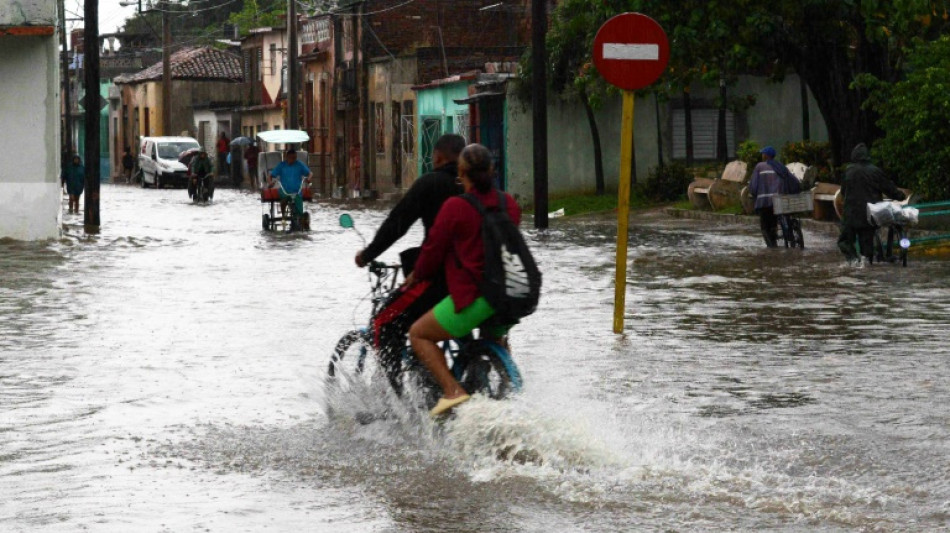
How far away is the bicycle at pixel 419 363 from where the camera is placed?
830 centimetres

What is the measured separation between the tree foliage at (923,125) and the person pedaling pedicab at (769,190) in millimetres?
1963

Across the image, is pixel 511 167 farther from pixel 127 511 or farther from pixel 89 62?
pixel 127 511

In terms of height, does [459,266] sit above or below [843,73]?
below

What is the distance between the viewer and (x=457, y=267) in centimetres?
816

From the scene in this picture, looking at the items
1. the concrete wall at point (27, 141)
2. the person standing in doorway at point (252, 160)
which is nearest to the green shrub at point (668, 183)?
the concrete wall at point (27, 141)

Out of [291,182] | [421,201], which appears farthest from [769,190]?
[421,201]

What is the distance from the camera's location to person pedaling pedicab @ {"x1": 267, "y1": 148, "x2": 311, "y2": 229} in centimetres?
3017

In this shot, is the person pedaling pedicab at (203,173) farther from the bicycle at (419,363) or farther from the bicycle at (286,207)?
the bicycle at (419,363)

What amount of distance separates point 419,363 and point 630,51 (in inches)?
210

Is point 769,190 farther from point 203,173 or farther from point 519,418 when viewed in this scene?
point 203,173

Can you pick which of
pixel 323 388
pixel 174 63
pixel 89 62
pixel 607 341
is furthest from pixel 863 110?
pixel 174 63

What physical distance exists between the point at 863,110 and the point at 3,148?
544 inches

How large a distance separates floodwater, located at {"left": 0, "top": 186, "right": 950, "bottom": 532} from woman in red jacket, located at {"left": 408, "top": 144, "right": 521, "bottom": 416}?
0.89 ft

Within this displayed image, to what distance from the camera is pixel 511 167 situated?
137 feet
